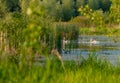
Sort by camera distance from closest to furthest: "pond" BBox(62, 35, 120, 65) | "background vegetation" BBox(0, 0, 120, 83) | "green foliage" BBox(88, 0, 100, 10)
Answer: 1. "background vegetation" BBox(0, 0, 120, 83)
2. "pond" BBox(62, 35, 120, 65)
3. "green foliage" BBox(88, 0, 100, 10)

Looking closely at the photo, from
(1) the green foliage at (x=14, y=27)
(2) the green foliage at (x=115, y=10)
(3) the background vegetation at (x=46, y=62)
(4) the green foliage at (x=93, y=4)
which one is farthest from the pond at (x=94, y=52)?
(4) the green foliage at (x=93, y=4)

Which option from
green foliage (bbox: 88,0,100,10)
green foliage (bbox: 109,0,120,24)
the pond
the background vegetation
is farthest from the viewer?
green foliage (bbox: 88,0,100,10)

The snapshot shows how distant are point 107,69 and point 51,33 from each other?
40.3 ft

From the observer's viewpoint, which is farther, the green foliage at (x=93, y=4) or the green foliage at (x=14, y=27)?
the green foliage at (x=93, y=4)

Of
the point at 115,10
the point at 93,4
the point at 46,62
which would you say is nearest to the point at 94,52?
the point at 115,10

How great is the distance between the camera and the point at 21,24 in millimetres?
20250

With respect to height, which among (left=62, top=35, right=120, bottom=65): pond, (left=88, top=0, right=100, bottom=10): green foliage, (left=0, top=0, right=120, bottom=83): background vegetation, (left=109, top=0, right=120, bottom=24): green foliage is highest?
(left=88, top=0, right=100, bottom=10): green foliage

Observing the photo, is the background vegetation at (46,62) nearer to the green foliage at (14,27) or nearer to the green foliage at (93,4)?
the green foliage at (14,27)

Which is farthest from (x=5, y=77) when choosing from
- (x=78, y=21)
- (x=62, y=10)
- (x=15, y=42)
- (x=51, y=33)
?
(x=62, y=10)

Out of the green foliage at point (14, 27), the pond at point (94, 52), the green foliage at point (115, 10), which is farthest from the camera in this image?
the pond at point (94, 52)

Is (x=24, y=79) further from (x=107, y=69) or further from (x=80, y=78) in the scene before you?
(x=107, y=69)

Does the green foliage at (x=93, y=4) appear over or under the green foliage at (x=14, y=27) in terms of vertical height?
over

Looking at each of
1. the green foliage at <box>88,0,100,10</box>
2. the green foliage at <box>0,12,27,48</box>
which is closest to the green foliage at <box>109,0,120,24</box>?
the green foliage at <box>0,12,27,48</box>

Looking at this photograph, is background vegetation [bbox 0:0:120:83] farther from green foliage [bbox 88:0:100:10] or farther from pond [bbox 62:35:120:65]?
green foliage [bbox 88:0:100:10]
